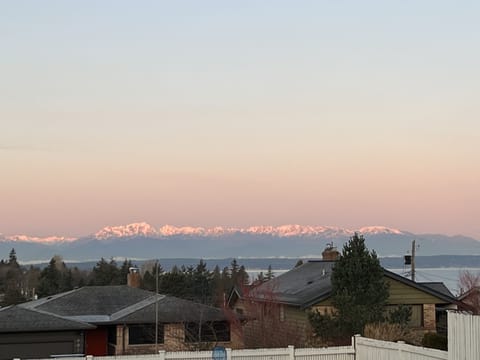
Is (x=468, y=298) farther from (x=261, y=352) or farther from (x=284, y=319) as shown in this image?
(x=261, y=352)

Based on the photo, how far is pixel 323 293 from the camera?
32.3 m

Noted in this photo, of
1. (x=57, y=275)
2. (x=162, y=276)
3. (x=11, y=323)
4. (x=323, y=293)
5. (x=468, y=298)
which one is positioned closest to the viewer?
(x=11, y=323)

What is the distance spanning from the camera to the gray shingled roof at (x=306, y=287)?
3281 centimetres

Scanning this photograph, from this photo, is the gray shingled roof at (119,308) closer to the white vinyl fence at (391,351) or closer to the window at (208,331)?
the window at (208,331)

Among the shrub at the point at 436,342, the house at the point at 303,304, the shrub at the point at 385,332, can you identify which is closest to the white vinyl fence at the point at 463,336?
the shrub at the point at 436,342

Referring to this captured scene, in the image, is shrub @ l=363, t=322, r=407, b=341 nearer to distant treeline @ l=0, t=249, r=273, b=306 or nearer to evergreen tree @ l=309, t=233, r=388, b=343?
evergreen tree @ l=309, t=233, r=388, b=343

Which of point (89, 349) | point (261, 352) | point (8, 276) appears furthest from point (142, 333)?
point (8, 276)

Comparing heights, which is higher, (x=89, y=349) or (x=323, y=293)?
(x=323, y=293)

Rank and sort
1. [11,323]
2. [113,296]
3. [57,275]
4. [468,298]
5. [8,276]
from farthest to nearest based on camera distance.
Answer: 1. [8,276]
2. [57,275]
3. [468,298]
4. [113,296]
5. [11,323]

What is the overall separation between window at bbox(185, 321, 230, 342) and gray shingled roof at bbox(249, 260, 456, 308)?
230cm

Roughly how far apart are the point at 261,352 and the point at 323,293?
988 cm

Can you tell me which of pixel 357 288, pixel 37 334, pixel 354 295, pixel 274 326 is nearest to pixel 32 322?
pixel 37 334

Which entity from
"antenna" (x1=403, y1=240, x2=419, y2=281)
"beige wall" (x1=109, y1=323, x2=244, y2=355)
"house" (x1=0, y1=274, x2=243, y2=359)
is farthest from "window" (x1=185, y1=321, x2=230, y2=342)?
"antenna" (x1=403, y1=240, x2=419, y2=281)

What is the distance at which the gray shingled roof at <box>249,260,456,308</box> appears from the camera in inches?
1292
